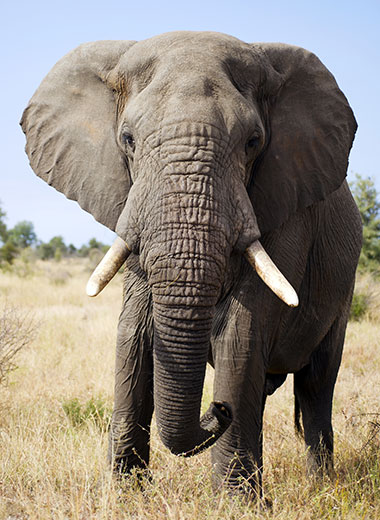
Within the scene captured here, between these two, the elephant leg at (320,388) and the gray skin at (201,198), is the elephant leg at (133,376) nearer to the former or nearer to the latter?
the gray skin at (201,198)

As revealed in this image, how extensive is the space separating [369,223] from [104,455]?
567 inches

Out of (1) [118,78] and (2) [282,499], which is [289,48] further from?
(2) [282,499]

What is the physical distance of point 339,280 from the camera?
4910 millimetres

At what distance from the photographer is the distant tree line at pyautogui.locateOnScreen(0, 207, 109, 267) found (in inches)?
1255

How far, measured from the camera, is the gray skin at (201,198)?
9.95 ft

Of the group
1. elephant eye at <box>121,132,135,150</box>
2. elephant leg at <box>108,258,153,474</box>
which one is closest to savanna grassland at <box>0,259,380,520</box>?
elephant leg at <box>108,258,153,474</box>

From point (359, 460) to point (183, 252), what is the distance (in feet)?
8.19

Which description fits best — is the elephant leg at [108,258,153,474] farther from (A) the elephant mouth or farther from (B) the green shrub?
(B) the green shrub

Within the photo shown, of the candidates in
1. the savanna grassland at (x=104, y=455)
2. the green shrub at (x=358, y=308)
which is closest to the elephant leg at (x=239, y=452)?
the savanna grassland at (x=104, y=455)

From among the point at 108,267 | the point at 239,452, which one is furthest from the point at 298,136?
the point at 239,452

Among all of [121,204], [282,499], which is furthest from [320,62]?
[282,499]

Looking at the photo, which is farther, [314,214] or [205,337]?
[314,214]

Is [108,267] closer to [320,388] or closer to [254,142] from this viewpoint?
[254,142]

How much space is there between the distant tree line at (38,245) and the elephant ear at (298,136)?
22.4m
